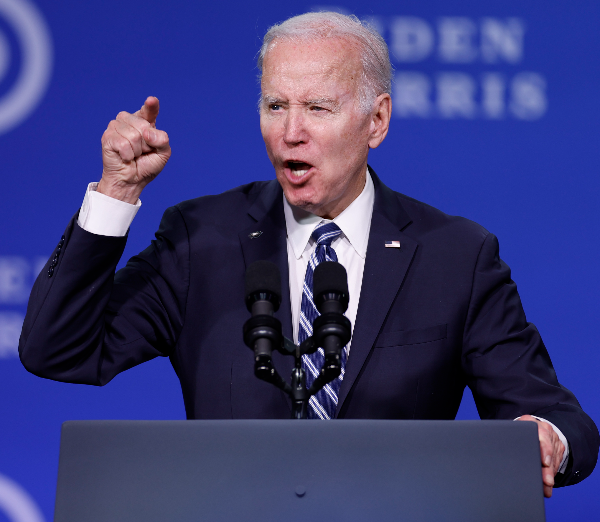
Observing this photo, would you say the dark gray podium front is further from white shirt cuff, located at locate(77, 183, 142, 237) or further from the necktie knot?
the necktie knot

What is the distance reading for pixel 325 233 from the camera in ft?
5.43

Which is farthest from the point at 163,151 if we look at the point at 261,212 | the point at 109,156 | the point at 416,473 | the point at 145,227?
the point at 145,227

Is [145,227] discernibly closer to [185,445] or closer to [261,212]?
[261,212]

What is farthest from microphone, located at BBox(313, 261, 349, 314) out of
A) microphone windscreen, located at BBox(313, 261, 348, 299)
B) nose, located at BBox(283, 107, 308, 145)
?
nose, located at BBox(283, 107, 308, 145)

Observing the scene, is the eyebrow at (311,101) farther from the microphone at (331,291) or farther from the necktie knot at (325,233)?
the microphone at (331,291)

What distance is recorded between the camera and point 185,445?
95 cm

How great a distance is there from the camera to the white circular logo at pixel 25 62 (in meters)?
2.42

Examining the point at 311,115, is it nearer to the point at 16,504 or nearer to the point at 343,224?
the point at 343,224

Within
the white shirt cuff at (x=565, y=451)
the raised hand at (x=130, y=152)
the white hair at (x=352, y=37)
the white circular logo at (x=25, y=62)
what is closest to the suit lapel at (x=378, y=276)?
the white hair at (x=352, y=37)

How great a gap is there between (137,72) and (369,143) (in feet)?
3.43

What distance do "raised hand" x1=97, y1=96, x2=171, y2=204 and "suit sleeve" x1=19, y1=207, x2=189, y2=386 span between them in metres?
0.09

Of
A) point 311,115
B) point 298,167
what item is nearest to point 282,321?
point 298,167

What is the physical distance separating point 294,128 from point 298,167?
0.09m

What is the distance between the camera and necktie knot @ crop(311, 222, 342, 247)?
1.65 metres
